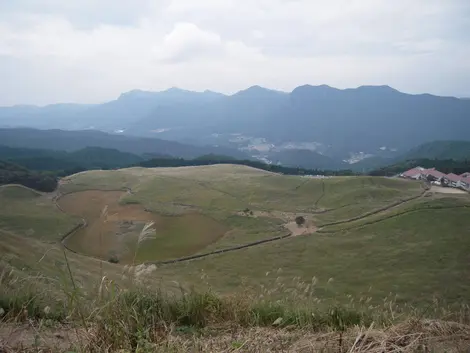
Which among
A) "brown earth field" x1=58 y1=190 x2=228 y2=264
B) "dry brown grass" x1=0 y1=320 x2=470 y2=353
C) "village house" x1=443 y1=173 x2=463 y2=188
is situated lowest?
"brown earth field" x1=58 y1=190 x2=228 y2=264

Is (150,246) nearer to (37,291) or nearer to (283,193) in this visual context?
(283,193)

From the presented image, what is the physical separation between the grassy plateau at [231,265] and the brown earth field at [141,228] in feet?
0.98

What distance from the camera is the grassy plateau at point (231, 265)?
3.43 meters

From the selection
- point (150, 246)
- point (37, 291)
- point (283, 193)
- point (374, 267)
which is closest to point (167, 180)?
point (283, 193)

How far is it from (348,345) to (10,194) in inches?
2698

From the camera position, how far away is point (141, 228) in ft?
147

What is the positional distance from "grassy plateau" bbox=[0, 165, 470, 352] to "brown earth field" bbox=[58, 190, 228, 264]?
30cm

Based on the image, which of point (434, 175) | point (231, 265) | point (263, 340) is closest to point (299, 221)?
point (231, 265)

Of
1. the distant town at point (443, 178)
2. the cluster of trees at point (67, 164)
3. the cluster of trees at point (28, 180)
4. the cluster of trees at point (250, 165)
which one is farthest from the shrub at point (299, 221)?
the cluster of trees at point (250, 165)

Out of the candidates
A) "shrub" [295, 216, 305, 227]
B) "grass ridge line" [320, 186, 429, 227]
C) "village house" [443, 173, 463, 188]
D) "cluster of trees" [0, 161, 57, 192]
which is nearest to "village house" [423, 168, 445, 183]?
"village house" [443, 173, 463, 188]

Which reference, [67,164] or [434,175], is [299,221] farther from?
[67,164]

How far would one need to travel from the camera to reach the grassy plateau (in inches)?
135

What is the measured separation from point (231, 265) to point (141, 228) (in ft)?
48.8

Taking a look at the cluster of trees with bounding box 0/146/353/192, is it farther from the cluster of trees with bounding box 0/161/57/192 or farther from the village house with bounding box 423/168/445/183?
the village house with bounding box 423/168/445/183
